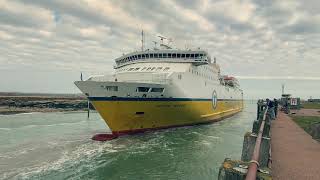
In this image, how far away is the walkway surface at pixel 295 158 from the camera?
8.02m

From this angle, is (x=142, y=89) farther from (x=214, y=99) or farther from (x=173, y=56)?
(x=214, y=99)

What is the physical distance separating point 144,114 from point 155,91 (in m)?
2.34

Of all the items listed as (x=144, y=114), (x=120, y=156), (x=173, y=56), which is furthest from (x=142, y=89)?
(x=173, y=56)

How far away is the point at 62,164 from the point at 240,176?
46.2ft

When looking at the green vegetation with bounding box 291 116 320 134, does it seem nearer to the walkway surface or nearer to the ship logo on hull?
the walkway surface

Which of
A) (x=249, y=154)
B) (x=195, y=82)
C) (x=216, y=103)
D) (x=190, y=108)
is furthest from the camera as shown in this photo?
(x=216, y=103)

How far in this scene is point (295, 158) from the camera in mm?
9953

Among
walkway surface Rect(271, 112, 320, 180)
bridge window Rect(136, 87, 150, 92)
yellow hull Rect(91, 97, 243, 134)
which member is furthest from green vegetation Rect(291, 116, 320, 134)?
bridge window Rect(136, 87, 150, 92)

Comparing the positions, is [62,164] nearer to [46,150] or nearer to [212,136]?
[46,150]

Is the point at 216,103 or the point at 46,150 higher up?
the point at 216,103

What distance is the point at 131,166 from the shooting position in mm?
15797

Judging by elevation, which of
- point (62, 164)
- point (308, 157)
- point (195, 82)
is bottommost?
point (62, 164)

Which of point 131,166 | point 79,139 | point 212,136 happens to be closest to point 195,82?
point 212,136

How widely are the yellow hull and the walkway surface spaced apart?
12.3 metres
